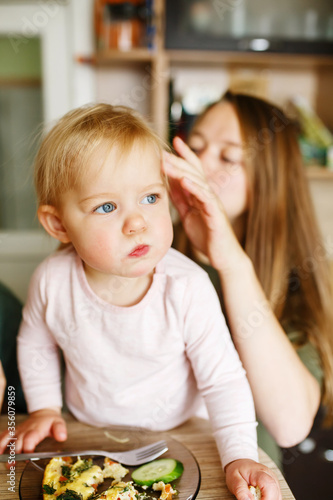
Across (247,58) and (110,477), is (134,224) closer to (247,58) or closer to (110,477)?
(110,477)

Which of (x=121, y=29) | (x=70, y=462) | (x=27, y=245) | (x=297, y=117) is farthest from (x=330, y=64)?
(x=70, y=462)

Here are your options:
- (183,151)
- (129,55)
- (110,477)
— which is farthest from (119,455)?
(129,55)

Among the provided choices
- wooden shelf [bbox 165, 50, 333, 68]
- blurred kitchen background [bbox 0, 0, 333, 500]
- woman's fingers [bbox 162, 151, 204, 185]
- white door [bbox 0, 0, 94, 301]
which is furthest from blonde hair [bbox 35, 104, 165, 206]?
wooden shelf [bbox 165, 50, 333, 68]

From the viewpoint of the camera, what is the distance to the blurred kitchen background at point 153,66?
2070 millimetres

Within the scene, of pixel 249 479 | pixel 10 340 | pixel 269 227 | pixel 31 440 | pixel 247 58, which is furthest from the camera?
pixel 247 58

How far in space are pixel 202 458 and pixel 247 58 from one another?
1.89 metres

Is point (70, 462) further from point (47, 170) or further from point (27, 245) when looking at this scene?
point (27, 245)

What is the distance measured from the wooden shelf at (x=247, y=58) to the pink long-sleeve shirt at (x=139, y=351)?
4.98 ft

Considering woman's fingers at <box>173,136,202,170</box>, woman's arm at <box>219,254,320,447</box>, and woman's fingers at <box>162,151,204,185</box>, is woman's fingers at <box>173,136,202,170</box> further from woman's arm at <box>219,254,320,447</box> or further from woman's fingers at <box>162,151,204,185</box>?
woman's arm at <box>219,254,320,447</box>

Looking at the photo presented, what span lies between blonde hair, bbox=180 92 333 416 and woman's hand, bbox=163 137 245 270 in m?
0.27

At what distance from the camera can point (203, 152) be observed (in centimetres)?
120

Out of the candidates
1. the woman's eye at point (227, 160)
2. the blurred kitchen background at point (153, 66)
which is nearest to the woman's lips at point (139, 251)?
the woman's eye at point (227, 160)

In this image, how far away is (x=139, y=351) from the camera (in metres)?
0.79

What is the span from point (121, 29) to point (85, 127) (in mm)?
1553
